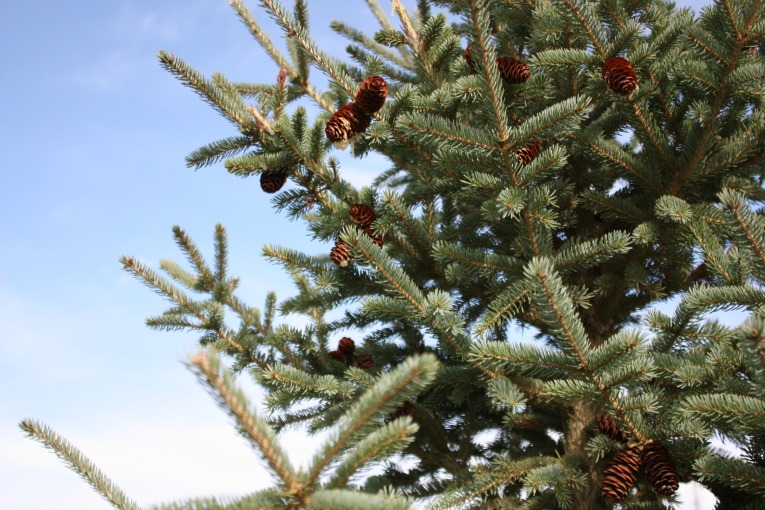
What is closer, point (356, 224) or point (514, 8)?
point (356, 224)

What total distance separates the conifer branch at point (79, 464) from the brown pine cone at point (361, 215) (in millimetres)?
1573

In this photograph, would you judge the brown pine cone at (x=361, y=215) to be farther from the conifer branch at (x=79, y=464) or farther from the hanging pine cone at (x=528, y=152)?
the conifer branch at (x=79, y=464)

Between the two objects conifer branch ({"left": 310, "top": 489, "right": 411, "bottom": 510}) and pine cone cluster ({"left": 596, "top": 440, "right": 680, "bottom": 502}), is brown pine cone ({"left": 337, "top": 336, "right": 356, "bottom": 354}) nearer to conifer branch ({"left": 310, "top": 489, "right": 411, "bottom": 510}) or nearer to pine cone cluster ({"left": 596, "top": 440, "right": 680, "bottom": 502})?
pine cone cluster ({"left": 596, "top": 440, "right": 680, "bottom": 502})

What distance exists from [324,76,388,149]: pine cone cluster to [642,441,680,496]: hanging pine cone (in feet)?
6.13

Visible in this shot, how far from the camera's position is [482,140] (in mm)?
2770

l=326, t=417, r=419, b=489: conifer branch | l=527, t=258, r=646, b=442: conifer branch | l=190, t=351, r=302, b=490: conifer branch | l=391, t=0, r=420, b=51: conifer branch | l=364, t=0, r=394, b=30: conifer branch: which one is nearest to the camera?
l=190, t=351, r=302, b=490: conifer branch

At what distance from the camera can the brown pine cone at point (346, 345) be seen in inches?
142

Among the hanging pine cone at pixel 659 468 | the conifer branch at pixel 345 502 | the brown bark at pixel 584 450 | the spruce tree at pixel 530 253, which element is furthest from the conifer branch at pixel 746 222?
the conifer branch at pixel 345 502

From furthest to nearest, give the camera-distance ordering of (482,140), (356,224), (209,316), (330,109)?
(330,109), (209,316), (356,224), (482,140)

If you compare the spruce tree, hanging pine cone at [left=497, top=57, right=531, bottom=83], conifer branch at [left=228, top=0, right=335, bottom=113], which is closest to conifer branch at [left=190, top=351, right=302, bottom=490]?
the spruce tree

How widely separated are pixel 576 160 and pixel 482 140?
1.38 metres

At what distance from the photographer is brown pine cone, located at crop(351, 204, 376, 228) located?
3.23 metres

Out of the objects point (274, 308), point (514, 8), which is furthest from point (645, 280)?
point (274, 308)

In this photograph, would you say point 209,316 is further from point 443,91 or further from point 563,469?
point 563,469
